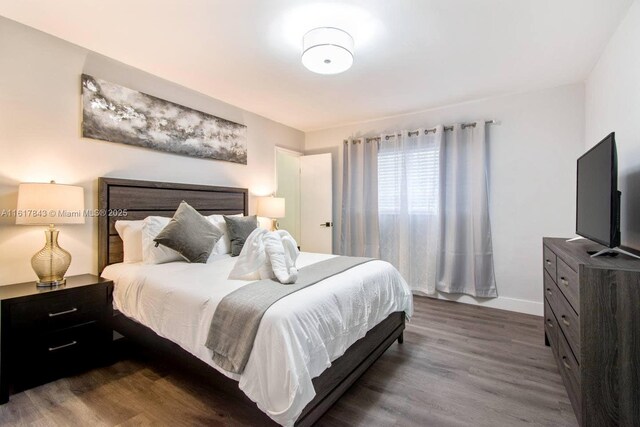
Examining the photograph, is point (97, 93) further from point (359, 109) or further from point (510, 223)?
point (510, 223)

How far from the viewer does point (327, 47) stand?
2113mm

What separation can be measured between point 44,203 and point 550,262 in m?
3.71

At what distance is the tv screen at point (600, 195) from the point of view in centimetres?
160

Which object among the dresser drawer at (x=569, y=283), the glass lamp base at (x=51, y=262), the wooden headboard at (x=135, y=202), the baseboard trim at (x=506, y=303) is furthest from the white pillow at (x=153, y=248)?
the baseboard trim at (x=506, y=303)

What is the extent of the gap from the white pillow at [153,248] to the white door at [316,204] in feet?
7.99

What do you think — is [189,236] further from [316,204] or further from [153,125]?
[316,204]

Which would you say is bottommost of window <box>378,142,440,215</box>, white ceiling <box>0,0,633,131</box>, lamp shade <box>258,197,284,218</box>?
lamp shade <box>258,197,284,218</box>

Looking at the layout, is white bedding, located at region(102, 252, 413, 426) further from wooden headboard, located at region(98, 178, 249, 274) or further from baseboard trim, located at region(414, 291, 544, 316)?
baseboard trim, located at region(414, 291, 544, 316)

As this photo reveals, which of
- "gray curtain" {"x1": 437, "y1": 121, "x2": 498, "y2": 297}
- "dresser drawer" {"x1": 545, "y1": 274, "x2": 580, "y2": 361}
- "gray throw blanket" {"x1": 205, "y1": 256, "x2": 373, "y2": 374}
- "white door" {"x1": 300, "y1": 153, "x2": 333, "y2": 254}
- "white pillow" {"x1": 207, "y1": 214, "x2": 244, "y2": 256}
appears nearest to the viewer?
"gray throw blanket" {"x1": 205, "y1": 256, "x2": 373, "y2": 374}

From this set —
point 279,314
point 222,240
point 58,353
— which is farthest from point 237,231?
point 279,314

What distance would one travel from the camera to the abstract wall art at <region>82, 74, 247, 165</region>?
2.57 metres

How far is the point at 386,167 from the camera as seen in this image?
4.25m

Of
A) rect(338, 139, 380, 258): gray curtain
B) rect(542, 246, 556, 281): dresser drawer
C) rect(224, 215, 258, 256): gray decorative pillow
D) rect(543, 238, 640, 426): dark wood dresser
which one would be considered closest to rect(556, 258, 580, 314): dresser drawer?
rect(543, 238, 640, 426): dark wood dresser

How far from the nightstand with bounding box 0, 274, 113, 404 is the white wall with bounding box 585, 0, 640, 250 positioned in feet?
12.2
